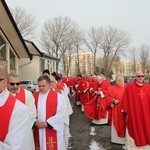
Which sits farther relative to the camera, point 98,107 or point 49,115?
point 98,107

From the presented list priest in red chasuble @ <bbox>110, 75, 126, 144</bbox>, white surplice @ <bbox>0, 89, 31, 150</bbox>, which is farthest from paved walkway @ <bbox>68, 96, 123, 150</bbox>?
white surplice @ <bbox>0, 89, 31, 150</bbox>

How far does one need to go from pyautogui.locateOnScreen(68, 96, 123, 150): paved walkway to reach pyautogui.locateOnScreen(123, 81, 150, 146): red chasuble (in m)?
1.33

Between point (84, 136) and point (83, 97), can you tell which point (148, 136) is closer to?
point (84, 136)

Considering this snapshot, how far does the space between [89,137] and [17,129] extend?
759 centimetres

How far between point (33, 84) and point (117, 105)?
83.0 ft

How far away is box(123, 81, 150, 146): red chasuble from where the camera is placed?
789 centimetres

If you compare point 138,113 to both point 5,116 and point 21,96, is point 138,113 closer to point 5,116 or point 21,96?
point 21,96

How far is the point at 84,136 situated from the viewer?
10.7m

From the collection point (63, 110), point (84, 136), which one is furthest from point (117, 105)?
point (63, 110)

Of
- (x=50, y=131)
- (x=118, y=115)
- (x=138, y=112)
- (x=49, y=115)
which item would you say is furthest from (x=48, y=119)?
(x=118, y=115)

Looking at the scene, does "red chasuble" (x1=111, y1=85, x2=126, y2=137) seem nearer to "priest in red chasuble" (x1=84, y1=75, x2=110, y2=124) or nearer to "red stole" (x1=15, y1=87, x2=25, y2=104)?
"priest in red chasuble" (x1=84, y1=75, x2=110, y2=124)

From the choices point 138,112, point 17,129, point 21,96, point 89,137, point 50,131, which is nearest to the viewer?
point 17,129

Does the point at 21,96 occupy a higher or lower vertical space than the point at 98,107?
higher

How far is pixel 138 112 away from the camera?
26.1 ft
